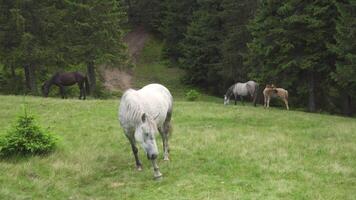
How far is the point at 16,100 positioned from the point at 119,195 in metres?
16.6

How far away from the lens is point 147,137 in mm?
11156

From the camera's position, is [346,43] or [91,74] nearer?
[346,43]

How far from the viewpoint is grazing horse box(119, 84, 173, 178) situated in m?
11.2

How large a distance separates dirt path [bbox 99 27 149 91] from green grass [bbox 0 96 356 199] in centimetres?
2577

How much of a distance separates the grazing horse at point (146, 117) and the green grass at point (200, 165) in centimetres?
82

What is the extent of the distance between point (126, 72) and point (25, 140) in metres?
44.7

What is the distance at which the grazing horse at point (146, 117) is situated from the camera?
439 inches

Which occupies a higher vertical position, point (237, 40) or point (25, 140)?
point (237, 40)

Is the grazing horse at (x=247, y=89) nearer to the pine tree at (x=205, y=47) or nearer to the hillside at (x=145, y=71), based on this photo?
the hillside at (x=145, y=71)

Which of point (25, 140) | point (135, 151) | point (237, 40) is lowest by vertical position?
point (135, 151)

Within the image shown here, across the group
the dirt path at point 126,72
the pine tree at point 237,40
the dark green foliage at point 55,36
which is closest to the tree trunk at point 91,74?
the dark green foliage at point 55,36

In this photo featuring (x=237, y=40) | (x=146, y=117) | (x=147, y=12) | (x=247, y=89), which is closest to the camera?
(x=146, y=117)

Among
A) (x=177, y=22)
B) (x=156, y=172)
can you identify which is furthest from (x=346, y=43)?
(x=177, y=22)

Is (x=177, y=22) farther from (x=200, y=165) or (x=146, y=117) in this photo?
(x=146, y=117)
